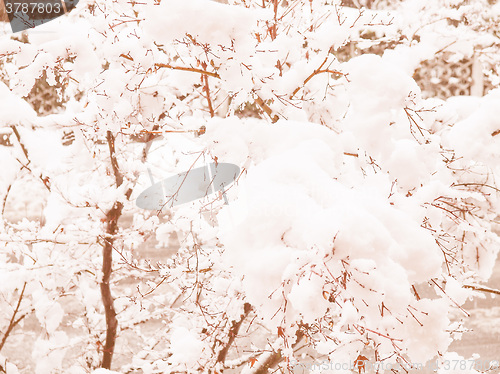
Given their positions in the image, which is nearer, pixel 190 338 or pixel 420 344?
pixel 420 344

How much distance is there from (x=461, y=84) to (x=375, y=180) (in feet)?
34.5

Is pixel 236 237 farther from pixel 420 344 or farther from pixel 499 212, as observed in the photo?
pixel 499 212

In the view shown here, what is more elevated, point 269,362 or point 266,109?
point 266,109

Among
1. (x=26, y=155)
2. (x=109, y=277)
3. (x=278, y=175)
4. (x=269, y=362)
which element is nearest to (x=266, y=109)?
(x=278, y=175)

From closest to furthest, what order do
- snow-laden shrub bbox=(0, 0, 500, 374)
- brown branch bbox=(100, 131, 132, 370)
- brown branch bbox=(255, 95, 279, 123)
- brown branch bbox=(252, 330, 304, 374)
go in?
snow-laden shrub bbox=(0, 0, 500, 374) < brown branch bbox=(255, 95, 279, 123) < brown branch bbox=(252, 330, 304, 374) < brown branch bbox=(100, 131, 132, 370)

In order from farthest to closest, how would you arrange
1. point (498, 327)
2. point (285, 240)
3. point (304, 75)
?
point (498, 327)
point (304, 75)
point (285, 240)

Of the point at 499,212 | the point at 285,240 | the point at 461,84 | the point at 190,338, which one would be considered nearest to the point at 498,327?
the point at 499,212

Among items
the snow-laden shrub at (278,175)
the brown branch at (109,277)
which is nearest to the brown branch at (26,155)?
the snow-laden shrub at (278,175)

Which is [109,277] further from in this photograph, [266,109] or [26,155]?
[266,109]

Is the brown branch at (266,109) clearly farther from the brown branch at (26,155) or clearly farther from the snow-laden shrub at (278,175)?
the brown branch at (26,155)

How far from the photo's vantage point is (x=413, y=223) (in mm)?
1599

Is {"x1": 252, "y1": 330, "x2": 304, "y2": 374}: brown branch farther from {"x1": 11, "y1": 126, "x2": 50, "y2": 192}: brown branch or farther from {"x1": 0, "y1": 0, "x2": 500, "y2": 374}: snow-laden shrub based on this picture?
{"x1": 11, "y1": 126, "x2": 50, "y2": 192}: brown branch

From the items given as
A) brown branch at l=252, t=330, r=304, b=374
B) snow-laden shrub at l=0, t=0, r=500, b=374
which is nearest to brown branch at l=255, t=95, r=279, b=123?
snow-laden shrub at l=0, t=0, r=500, b=374

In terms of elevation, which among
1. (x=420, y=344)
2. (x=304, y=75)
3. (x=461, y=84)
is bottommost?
(x=461, y=84)
